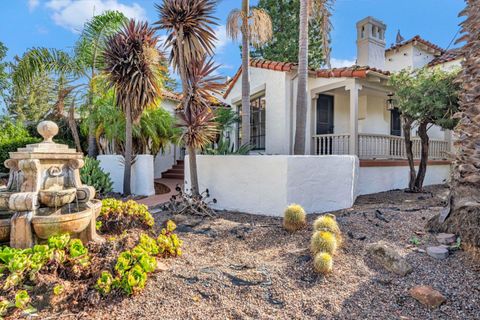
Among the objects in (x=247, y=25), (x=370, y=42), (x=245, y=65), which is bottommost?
(x=245, y=65)

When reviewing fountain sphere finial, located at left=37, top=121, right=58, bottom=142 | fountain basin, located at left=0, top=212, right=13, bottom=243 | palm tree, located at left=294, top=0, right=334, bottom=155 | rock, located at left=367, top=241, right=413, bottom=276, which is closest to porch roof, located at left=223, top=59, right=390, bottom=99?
palm tree, located at left=294, top=0, right=334, bottom=155

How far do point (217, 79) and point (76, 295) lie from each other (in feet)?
19.1

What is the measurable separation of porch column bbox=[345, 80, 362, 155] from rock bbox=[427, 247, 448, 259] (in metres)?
5.74

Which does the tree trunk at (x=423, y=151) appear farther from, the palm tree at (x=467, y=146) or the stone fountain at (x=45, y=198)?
the stone fountain at (x=45, y=198)

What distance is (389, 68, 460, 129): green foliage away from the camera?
26.9ft

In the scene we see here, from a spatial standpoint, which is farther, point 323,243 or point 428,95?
point 428,95

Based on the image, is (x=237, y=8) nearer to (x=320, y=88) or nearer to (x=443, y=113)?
(x=320, y=88)

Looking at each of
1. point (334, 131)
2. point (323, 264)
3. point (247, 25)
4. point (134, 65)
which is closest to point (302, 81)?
point (247, 25)

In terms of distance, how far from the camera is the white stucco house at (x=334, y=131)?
7173 mm

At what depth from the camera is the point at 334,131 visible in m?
12.2

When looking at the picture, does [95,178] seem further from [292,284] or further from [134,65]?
[292,284]

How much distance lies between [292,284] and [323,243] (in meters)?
0.87

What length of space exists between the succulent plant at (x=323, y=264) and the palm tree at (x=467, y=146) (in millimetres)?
2426

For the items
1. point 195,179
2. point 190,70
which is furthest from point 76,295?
point 190,70
